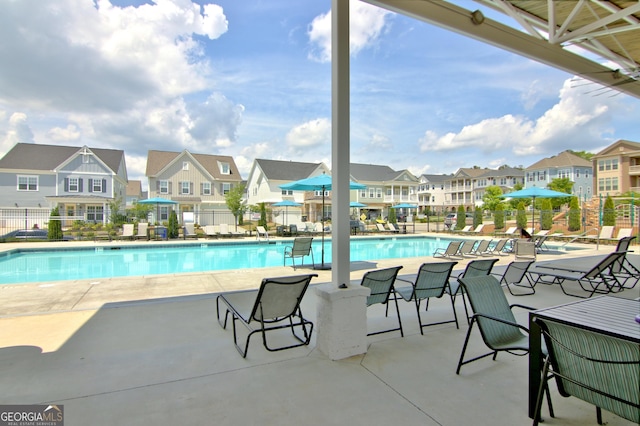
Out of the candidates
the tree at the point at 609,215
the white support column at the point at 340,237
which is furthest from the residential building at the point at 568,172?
the white support column at the point at 340,237

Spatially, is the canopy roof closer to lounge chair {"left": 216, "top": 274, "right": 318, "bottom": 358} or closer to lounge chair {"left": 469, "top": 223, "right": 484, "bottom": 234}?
lounge chair {"left": 216, "top": 274, "right": 318, "bottom": 358}

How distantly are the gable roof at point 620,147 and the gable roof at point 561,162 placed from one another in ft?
25.3

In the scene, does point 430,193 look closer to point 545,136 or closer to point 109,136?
point 545,136

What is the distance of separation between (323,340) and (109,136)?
32.0 metres

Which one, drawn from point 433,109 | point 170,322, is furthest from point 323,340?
point 433,109

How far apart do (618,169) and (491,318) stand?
137 ft

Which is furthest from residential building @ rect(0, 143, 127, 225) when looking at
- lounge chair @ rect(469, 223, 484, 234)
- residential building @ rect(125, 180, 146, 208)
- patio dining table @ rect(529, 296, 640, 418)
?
patio dining table @ rect(529, 296, 640, 418)

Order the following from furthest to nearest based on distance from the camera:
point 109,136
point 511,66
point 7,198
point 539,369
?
point 109,136 < point 7,198 < point 511,66 < point 539,369

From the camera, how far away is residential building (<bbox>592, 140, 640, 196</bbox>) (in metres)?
32.1

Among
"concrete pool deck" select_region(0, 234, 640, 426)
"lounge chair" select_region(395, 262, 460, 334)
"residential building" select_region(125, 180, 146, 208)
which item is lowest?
"concrete pool deck" select_region(0, 234, 640, 426)

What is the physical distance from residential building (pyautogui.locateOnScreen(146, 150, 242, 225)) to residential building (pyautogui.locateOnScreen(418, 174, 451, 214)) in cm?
3315

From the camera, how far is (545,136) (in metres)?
31.9

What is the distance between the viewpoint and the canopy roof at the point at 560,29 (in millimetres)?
4137

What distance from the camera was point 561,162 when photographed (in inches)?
1686
